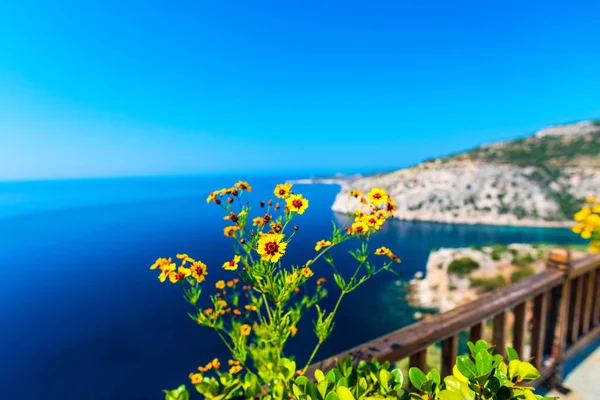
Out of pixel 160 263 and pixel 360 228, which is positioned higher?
pixel 360 228

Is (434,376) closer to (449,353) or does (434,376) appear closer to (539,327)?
(449,353)

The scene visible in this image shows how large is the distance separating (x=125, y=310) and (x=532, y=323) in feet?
127

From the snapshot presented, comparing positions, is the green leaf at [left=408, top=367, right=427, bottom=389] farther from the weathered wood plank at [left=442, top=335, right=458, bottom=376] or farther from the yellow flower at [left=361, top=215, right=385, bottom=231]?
the weathered wood plank at [left=442, top=335, right=458, bottom=376]

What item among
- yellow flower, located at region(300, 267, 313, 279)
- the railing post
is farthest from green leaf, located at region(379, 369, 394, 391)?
the railing post

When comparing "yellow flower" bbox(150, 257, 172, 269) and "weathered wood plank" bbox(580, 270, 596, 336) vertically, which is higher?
"yellow flower" bbox(150, 257, 172, 269)

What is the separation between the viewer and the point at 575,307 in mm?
2727

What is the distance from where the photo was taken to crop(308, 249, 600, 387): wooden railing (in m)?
1.53

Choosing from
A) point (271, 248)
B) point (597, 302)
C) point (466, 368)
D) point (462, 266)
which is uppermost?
point (271, 248)

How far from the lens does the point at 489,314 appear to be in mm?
1863

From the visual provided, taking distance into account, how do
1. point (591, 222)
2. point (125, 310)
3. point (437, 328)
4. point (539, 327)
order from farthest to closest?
point (125, 310), point (539, 327), point (591, 222), point (437, 328)

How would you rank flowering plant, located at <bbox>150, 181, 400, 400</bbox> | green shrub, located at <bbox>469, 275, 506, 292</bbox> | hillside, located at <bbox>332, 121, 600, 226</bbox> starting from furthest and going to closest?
hillside, located at <bbox>332, 121, 600, 226</bbox> < green shrub, located at <bbox>469, 275, 506, 292</bbox> < flowering plant, located at <bbox>150, 181, 400, 400</bbox>

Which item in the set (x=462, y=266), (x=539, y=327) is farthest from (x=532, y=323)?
(x=462, y=266)

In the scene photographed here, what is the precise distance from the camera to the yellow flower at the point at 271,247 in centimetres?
107

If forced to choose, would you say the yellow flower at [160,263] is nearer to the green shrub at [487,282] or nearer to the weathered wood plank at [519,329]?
the weathered wood plank at [519,329]
